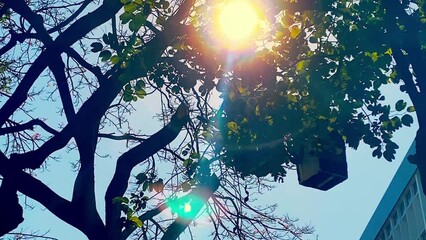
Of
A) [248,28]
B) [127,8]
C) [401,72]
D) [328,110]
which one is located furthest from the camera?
[248,28]

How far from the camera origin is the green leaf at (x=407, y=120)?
21.5 ft

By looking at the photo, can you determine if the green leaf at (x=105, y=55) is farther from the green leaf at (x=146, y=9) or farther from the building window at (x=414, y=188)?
the building window at (x=414, y=188)

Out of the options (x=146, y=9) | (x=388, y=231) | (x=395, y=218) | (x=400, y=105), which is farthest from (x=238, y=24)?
(x=388, y=231)

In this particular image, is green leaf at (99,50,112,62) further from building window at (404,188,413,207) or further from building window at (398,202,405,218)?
building window at (398,202,405,218)

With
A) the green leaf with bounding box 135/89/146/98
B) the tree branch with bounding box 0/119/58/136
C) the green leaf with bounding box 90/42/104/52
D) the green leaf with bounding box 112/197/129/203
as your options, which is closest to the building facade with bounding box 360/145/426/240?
the tree branch with bounding box 0/119/58/136

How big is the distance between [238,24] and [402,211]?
28108 mm

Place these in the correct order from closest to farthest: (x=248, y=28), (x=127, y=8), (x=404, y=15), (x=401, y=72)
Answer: (x=401, y=72) < (x=404, y=15) < (x=127, y=8) < (x=248, y=28)

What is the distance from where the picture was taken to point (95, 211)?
22.7 ft

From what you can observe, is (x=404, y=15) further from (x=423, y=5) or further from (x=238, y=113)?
(x=238, y=113)

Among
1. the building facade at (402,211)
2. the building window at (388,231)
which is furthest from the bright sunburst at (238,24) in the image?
the building window at (388,231)

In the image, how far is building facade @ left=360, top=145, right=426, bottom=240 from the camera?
29.8 meters

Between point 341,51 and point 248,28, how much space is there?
989 mm

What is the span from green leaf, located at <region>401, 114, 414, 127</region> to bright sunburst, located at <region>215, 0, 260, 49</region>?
5.67 ft

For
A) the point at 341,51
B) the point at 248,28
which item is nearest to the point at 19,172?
the point at 248,28
